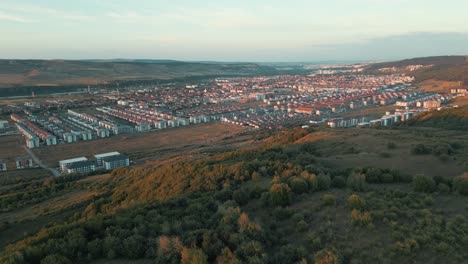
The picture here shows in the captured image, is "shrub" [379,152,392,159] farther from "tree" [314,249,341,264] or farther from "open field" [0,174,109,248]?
"open field" [0,174,109,248]

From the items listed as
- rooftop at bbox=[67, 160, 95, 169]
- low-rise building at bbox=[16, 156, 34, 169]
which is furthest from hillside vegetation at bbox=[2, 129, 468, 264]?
low-rise building at bbox=[16, 156, 34, 169]

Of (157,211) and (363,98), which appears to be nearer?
(157,211)

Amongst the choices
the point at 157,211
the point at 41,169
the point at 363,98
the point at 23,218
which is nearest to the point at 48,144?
the point at 41,169

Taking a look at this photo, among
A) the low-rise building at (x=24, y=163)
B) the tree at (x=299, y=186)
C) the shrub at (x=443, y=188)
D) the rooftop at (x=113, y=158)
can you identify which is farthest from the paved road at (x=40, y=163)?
the shrub at (x=443, y=188)

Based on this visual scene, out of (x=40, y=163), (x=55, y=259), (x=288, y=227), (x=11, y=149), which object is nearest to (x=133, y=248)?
(x=55, y=259)

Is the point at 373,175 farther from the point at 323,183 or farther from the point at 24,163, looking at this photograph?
the point at 24,163

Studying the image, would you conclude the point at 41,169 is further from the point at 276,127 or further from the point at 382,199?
the point at 382,199
